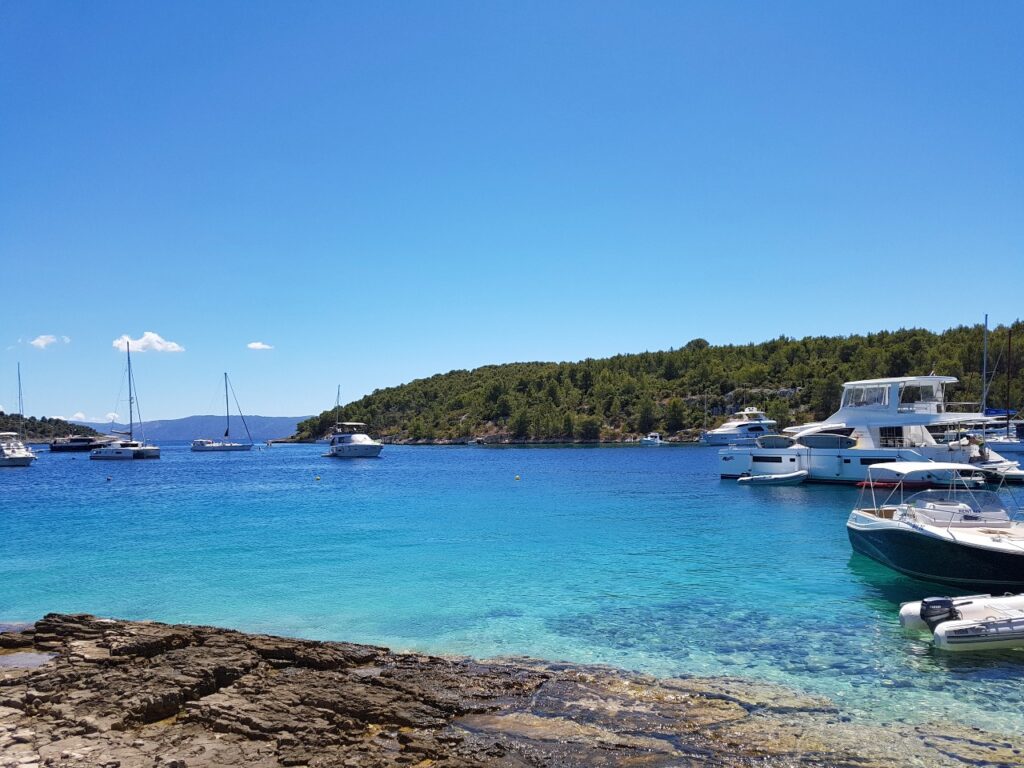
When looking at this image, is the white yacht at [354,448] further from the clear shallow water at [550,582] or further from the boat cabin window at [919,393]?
the boat cabin window at [919,393]

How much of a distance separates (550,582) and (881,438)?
1342 inches

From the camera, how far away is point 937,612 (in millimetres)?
13109

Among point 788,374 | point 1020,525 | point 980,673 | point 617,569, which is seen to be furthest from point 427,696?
point 788,374

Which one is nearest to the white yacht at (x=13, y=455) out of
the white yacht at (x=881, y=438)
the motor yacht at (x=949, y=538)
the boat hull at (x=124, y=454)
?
the boat hull at (x=124, y=454)

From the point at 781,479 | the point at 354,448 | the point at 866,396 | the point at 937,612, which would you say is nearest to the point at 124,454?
the point at 354,448

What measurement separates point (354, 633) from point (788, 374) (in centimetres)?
13494

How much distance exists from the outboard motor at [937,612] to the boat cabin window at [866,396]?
3612 cm

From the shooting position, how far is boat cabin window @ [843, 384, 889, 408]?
45.7m

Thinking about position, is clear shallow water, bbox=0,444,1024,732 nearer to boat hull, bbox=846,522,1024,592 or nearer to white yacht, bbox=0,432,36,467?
boat hull, bbox=846,522,1024,592

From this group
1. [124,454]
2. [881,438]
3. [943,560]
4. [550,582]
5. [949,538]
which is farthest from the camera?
[124,454]

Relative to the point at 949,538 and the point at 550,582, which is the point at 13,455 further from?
the point at 949,538

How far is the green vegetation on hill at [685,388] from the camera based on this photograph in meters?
109

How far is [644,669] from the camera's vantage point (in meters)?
12.2

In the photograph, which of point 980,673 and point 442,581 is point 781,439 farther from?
point 980,673
